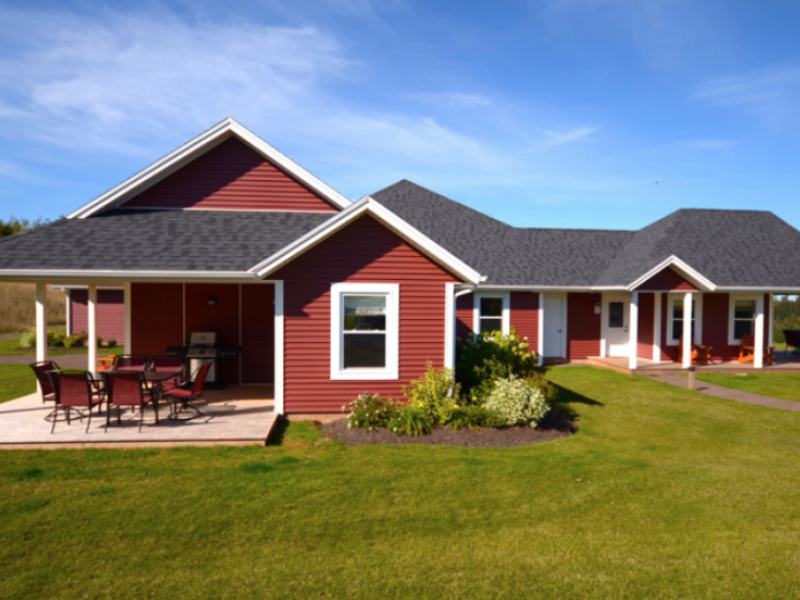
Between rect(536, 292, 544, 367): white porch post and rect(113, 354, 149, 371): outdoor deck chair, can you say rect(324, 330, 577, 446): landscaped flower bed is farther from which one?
rect(536, 292, 544, 367): white porch post

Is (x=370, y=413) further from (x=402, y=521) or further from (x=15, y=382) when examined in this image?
(x=15, y=382)

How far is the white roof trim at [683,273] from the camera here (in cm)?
1675

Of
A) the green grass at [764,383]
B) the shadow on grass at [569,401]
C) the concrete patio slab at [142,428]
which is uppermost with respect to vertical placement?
the concrete patio slab at [142,428]

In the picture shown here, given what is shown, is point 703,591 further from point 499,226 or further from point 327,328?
point 499,226

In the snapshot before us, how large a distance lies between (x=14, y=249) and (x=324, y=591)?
9988 mm

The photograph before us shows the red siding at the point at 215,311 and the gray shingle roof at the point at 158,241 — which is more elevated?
the gray shingle roof at the point at 158,241

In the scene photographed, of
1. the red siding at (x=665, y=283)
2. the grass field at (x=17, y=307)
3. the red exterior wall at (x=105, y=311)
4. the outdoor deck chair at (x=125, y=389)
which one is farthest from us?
the grass field at (x=17, y=307)

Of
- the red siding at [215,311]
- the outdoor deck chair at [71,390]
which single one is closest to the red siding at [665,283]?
the red siding at [215,311]

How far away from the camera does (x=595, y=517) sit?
19.8 ft

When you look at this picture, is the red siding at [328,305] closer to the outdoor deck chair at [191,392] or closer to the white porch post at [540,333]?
the outdoor deck chair at [191,392]

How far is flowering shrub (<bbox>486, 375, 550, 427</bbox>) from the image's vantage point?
384 inches

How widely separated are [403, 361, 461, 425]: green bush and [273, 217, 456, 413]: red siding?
0.75 ft

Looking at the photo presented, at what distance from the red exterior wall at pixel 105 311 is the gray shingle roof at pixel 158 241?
52.4 feet

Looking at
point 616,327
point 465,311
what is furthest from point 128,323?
point 616,327
